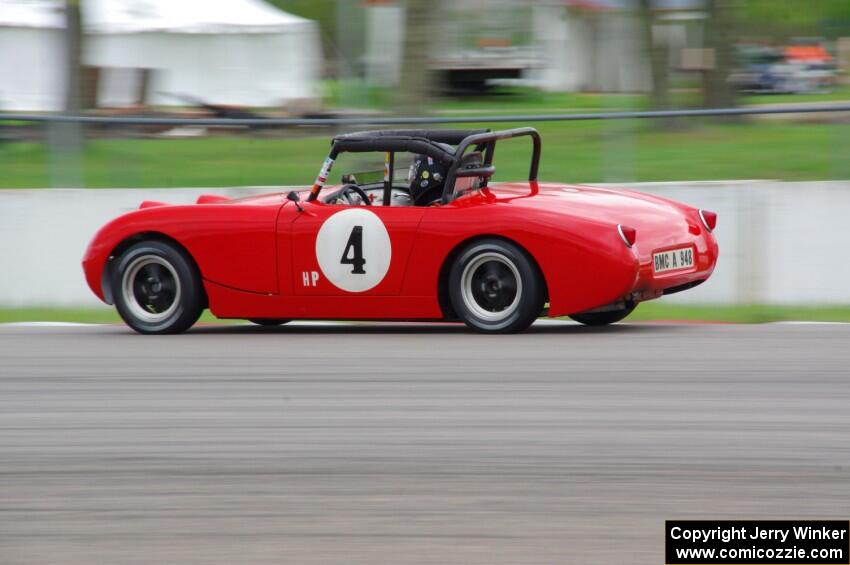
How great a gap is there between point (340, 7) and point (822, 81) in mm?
12768

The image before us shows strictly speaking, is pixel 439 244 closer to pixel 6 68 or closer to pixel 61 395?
pixel 61 395

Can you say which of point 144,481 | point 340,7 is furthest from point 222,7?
point 144,481

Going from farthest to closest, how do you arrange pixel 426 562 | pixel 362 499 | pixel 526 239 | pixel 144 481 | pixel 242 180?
pixel 242 180
pixel 526 239
pixel 144 481
pixel 362 499
pixel 426 562

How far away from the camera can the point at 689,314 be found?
10219 millimetres

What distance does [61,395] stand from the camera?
22.6 ft

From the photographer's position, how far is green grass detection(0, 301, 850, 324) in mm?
9867

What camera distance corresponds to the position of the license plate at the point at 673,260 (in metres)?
8.31

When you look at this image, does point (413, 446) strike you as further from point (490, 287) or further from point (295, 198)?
point (295, 198)

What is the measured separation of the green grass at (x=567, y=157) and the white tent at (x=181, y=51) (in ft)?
47.1

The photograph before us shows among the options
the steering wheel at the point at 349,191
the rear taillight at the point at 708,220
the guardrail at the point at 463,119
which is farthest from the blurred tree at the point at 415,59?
the rear taillight at the point at 708,220

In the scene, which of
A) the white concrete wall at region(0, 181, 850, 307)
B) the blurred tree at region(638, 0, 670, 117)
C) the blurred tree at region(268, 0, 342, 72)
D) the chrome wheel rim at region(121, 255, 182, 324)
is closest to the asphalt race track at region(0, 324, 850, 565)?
the chrome wheel rim at region(121, 255, 182, 324)

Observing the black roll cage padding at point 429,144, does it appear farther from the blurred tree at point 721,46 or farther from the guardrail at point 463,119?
the blurred tree at point 721,46

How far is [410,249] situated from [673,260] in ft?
5.15

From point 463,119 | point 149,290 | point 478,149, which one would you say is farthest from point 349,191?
point 463,119
